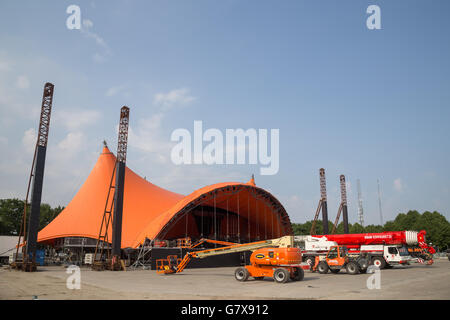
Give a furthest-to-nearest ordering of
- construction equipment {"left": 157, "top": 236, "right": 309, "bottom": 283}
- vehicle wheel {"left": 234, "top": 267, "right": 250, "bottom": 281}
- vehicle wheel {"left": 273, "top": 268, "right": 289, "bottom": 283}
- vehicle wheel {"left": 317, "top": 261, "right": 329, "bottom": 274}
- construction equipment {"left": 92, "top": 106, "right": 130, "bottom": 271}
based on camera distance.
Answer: construction equipment {"left": 92, "top": 106, "right": 130, "bottom": 271} < vehicle wheel {"left": 317, "top": 261, "right": 329, "bottom": 274} < vehicle wheel {"left": 234, "top": 267, "right": 250, "bottom": 281} < construction equipment {"left": 157, "top": 236, "right": 309, "bottom": 283} < vehicle wheel {"left": 273, "top": 268, "right": 289, "bottom": 283}

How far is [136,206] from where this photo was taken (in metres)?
43.6

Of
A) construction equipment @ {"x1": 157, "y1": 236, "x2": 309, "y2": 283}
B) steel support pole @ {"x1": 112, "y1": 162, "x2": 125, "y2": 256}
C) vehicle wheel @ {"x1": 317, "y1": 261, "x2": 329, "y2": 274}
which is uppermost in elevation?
steel support pole @ {"x1": 112, "y1": 162, "x2": 125, "y2": 256}

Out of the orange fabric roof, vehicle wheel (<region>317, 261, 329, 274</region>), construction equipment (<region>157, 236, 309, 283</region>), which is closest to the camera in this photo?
construction equipment (<region>157, 236, 309, 283</region>)

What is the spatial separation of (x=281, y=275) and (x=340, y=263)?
7.96m

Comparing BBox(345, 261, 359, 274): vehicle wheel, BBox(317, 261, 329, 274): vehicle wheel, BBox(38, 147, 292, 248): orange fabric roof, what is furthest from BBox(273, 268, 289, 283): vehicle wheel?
BBox(38, 147, 292, 248): orange fabric roof

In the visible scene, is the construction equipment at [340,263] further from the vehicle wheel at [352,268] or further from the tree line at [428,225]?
the tree line at [428,225]

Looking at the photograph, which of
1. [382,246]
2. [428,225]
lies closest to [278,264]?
[382,246]

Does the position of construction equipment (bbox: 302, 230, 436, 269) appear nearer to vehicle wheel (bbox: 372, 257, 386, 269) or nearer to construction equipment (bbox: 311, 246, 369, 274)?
vehicle wheel (bbox: 372, 257, 386, 269)

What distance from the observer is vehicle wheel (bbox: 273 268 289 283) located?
1717 centimetres

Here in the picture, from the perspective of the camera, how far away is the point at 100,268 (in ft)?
101

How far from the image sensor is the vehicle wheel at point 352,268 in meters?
23.1

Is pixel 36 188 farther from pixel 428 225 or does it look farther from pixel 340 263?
pixel 428 225

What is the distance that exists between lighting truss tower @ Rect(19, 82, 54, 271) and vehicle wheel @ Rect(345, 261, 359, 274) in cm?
2352

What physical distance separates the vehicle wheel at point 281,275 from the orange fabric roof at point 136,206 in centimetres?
2106
